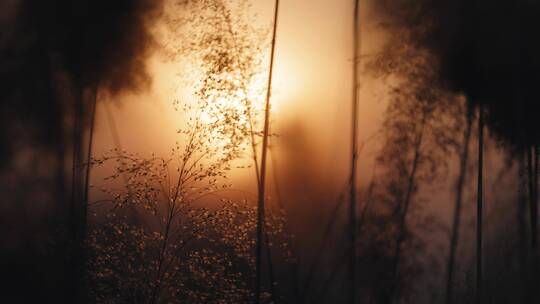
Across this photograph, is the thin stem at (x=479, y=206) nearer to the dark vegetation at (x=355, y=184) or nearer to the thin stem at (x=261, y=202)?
the dark vegetation at (x=355, y=184)

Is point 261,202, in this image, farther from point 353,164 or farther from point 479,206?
point 479,206

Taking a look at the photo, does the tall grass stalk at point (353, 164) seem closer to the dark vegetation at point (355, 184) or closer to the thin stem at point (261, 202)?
the dark vegetation at point (355, 184)

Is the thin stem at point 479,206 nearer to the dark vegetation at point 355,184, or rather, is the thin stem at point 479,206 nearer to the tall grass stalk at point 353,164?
the dark vegetation at point 355,184

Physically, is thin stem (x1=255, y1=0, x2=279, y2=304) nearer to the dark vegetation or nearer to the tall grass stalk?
the dark vegetation

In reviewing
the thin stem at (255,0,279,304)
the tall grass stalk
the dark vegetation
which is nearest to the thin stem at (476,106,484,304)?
the dark vegetation

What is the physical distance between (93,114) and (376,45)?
5.51ft

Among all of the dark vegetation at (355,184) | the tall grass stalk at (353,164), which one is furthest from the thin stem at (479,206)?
the tall grass stalk at (353,164)

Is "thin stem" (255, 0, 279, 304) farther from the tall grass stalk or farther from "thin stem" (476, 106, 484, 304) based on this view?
"thin stem" (476, 106, 484, 304)

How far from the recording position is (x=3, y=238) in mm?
3252

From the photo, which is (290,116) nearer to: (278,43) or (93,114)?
(278,43)

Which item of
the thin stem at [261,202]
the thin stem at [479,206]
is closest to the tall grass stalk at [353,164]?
the thin stem at [261,202]

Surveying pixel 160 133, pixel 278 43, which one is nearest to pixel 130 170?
pixel 160 133

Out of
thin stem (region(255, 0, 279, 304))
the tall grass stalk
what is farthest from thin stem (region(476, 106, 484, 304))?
thin stem (region(255, 0, 279, 304))

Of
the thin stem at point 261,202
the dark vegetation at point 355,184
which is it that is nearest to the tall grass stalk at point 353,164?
the dark vegetation at point 355,184
